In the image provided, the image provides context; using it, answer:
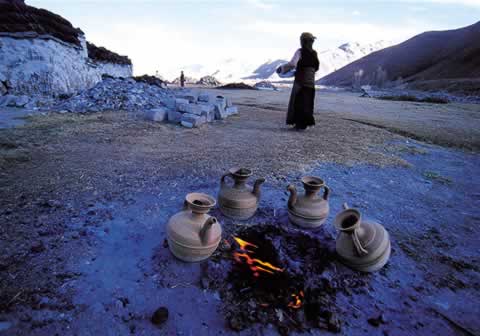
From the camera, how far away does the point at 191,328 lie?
1585mm

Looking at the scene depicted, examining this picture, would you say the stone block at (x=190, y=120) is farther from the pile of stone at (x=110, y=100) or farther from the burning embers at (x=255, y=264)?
the burning embers at (x=255, y=264)

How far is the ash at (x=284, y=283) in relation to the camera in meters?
1.66

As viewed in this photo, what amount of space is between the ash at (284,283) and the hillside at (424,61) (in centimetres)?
4643

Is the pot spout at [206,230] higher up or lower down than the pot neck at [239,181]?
lower down

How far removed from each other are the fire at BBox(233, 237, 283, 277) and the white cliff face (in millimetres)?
11121

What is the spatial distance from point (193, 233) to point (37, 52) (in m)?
11.9

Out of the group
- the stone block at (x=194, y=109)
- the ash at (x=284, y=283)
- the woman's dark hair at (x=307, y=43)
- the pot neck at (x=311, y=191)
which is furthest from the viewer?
the stone block at (x=194, y=109)

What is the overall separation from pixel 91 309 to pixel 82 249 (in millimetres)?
649

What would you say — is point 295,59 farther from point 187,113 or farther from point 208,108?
point 187,113

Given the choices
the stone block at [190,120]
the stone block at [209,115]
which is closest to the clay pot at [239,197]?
the stone block at [190,120]

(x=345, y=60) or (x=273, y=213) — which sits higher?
(x=345, y=60)

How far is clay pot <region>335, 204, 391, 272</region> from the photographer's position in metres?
1.98

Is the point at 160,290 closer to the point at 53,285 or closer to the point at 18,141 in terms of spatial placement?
the point at 53,285

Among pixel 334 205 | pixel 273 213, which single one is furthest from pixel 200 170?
pixel 334 205
